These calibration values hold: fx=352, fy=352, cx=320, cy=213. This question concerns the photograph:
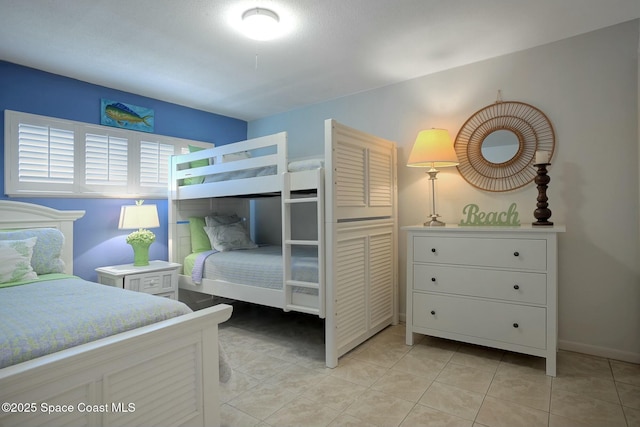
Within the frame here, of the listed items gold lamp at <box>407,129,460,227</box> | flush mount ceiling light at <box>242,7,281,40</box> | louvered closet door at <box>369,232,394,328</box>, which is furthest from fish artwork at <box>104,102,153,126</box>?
gold lamp at <box>407,129,460,227</box>

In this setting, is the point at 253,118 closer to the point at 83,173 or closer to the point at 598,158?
the point at 83,173

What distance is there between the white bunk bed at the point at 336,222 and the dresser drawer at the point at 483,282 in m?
0.46

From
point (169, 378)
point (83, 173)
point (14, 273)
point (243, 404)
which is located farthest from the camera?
point (83, 173)

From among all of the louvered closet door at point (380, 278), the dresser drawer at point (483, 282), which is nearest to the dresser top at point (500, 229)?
the dresser drawer at point (483, 282)

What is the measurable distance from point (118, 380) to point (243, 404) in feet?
2.88

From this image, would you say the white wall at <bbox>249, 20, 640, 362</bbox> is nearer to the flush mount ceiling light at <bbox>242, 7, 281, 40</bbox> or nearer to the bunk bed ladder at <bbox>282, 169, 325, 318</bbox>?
the bunk bed ladder at <bbox>282, 169, 325, 318</bbox>

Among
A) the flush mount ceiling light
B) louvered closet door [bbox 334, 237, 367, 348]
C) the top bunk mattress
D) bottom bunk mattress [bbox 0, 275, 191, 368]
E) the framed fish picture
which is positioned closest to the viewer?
bottom bunk mattress [bbox 0, 275, 191, 368]

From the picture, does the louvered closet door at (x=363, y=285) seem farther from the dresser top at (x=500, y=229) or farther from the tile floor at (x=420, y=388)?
the dresser top at (x=500, y=229)

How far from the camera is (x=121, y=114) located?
3439 millimetres

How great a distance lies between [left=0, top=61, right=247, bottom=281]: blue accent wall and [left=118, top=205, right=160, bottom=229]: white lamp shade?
22 cm

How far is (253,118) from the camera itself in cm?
460

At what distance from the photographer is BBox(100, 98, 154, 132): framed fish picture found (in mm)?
3328

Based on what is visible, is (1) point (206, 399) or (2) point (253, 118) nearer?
(1) point (206, 399)

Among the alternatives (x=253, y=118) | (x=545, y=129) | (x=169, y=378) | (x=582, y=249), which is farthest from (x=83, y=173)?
(x=582, y=249)
